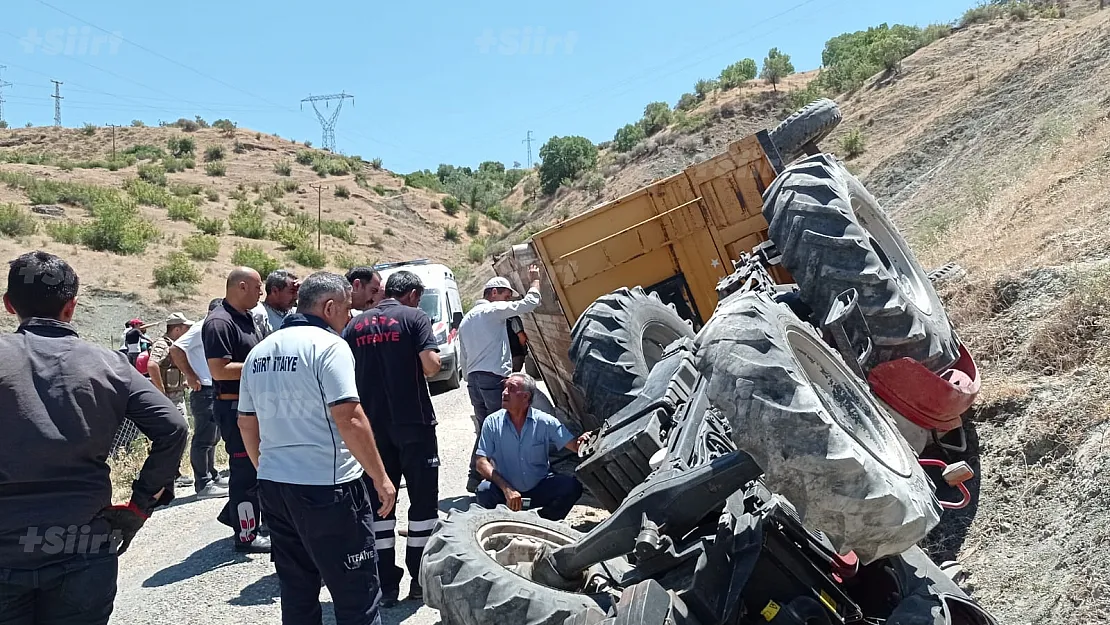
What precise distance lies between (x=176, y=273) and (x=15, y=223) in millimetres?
4950

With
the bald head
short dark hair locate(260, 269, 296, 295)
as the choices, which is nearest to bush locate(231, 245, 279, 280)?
short dark hair locate(260, 269, 296, 295)

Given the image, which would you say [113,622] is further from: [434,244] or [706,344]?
[434,244]

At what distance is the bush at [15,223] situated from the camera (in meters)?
25.0

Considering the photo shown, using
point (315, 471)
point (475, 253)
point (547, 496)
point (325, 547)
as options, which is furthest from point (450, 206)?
point (325, 547)

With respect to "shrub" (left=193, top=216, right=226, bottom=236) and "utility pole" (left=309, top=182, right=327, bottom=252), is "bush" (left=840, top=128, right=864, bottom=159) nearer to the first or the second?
"shrub" (left=193, top=216, right=226, bottom=236)

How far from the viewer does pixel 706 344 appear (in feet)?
9.80

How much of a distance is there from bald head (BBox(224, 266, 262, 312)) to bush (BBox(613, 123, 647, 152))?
3948cm

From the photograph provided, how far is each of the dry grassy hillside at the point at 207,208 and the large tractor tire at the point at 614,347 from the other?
1807cm

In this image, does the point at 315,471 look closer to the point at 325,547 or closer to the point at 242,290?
the point at 325,547

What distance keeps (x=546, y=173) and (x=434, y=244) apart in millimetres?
7507

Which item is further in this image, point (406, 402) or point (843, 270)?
point (406, 402)

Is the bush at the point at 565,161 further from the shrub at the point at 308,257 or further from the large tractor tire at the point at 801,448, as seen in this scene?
the large tractor tire at the point at 801,448

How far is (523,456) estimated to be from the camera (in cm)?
587

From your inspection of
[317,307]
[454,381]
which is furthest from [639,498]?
[454,381]
